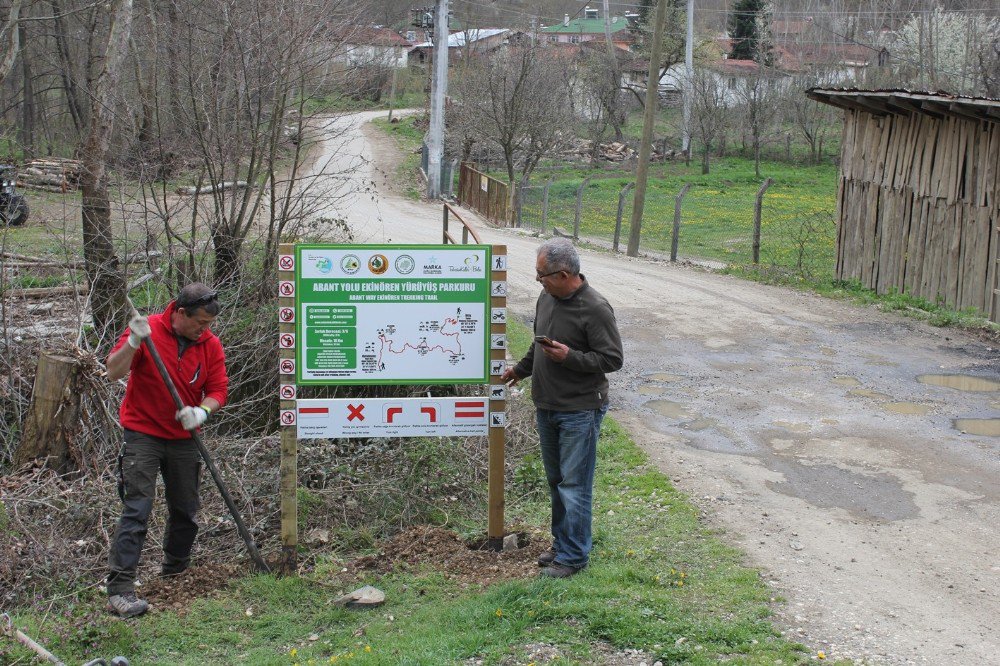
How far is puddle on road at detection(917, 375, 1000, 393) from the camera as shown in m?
10.2

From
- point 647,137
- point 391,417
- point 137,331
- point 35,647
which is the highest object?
point 647,137

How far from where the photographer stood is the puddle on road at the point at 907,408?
9.39m

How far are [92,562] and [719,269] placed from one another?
14.9m

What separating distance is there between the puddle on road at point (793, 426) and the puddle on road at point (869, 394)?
4.20 ft

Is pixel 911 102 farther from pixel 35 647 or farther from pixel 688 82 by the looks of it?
pixel 688 82

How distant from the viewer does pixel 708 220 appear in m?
29.7

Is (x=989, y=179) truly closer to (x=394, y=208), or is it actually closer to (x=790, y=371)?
(x=790, y=371)

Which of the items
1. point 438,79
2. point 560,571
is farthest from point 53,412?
point 438,79

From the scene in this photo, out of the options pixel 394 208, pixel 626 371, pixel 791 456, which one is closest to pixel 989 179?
pixel 626 371

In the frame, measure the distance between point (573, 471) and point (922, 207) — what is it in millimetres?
11409

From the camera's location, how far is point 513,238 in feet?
81.6

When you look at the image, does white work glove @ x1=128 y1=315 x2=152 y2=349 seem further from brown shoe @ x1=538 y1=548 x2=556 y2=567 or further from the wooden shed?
the wooden shed

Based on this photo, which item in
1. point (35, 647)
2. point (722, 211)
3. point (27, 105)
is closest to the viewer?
point (35, 647)

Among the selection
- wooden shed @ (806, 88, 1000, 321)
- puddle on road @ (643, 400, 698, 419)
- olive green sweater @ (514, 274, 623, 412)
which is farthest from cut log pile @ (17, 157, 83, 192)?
olive green sweater @ (514, 274, 623, 412)
